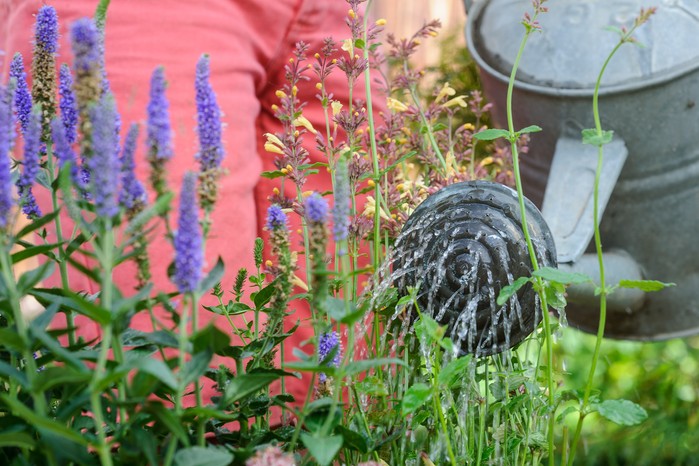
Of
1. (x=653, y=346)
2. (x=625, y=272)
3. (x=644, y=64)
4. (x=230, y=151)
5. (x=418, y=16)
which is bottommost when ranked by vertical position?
(x=653, y=346)

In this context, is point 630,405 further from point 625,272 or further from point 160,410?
point 625,272

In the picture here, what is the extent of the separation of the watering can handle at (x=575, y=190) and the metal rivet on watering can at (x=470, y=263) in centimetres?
48

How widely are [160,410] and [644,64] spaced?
151 cm

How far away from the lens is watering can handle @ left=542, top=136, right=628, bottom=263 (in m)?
1.72

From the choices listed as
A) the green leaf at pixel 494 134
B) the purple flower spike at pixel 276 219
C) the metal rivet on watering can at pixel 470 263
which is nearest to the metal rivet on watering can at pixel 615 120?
the metal rivet on watering can at pixel 470 263

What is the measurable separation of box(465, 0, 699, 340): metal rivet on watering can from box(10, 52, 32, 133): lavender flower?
42.4 inches

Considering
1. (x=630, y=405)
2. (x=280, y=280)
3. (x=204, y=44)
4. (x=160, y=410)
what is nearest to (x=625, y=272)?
(x=204, y=44)

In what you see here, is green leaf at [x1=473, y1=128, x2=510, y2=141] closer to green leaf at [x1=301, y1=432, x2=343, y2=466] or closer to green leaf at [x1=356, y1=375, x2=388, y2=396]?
green leaf at [x1=356, y1=375, x2=388, y2=396]

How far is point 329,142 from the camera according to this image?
1.19 metres

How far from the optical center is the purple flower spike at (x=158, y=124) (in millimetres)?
662

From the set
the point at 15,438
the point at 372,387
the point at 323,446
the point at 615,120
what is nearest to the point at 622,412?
the point at 372,387

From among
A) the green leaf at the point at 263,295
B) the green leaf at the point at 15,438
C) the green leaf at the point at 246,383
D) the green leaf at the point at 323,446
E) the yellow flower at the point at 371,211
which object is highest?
the yellow flower at the point at 371,211

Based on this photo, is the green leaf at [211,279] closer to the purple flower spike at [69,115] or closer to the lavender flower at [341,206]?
the lavender flower at [341,206]

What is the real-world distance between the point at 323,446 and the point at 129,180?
0.79 ft
